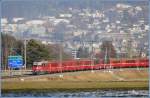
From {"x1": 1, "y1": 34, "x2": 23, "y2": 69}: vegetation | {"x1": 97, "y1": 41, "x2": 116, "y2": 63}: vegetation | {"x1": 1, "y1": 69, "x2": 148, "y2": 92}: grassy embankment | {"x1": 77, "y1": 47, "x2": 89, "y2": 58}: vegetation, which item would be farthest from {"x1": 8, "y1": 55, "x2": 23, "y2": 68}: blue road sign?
{"x1": 97, "y1": 41, "x2": 116, "y2": 63}: vegetation

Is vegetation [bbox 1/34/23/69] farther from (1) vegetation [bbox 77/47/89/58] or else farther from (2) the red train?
(1) vegetation [bbox 77/47/89/58]

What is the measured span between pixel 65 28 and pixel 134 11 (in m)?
1.79

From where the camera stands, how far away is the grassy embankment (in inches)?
436

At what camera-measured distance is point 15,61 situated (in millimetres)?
11133

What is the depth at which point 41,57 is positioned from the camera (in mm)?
11273

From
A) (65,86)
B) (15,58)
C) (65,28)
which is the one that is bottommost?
(65,86)

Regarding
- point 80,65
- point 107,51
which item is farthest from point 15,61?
point 107,51

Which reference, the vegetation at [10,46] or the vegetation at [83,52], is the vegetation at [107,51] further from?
the vegetation at [10,46]

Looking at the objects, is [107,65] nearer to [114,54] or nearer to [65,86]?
[114,54]

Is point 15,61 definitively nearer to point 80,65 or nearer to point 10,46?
point 10,46

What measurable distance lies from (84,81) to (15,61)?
1.85 meters

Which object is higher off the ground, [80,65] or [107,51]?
[107,51]

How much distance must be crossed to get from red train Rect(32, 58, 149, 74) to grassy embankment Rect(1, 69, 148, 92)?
0.16 metres

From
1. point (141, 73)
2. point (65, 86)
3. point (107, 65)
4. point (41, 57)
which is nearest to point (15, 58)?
point (41, 57)
